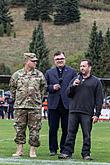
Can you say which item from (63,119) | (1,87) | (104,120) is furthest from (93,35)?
(63,119)

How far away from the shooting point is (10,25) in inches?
3647

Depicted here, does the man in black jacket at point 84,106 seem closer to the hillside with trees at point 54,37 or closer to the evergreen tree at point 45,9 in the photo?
the hillside with trees at point 54,37

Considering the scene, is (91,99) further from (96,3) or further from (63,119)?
(96,3)

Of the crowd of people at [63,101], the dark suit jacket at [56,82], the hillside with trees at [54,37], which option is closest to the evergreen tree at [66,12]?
the hillside with trees at [54,37]

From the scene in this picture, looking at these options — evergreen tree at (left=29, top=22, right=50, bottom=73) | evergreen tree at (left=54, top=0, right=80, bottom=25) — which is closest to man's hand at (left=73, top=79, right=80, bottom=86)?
evergreen tree at (left=29, top=22, right=50, bottom=73)

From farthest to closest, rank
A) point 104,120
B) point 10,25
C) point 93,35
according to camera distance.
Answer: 1. point 10,25
2. point 93,35
3. point 104,120

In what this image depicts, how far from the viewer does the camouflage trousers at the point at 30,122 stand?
37.5ft

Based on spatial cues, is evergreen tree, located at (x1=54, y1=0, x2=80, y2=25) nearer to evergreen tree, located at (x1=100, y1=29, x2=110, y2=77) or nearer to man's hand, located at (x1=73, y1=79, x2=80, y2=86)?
evergreen tree, located at (x1=100, y1=29, x2=110, y2=77)

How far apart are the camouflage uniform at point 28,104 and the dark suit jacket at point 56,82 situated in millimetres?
453

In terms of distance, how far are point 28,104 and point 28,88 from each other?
31 cm

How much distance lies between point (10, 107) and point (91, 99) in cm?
2696

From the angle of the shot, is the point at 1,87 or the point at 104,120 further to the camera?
the point at 1,87

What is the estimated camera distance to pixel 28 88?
11398mm

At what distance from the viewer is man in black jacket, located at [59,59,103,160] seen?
11.3 metres
